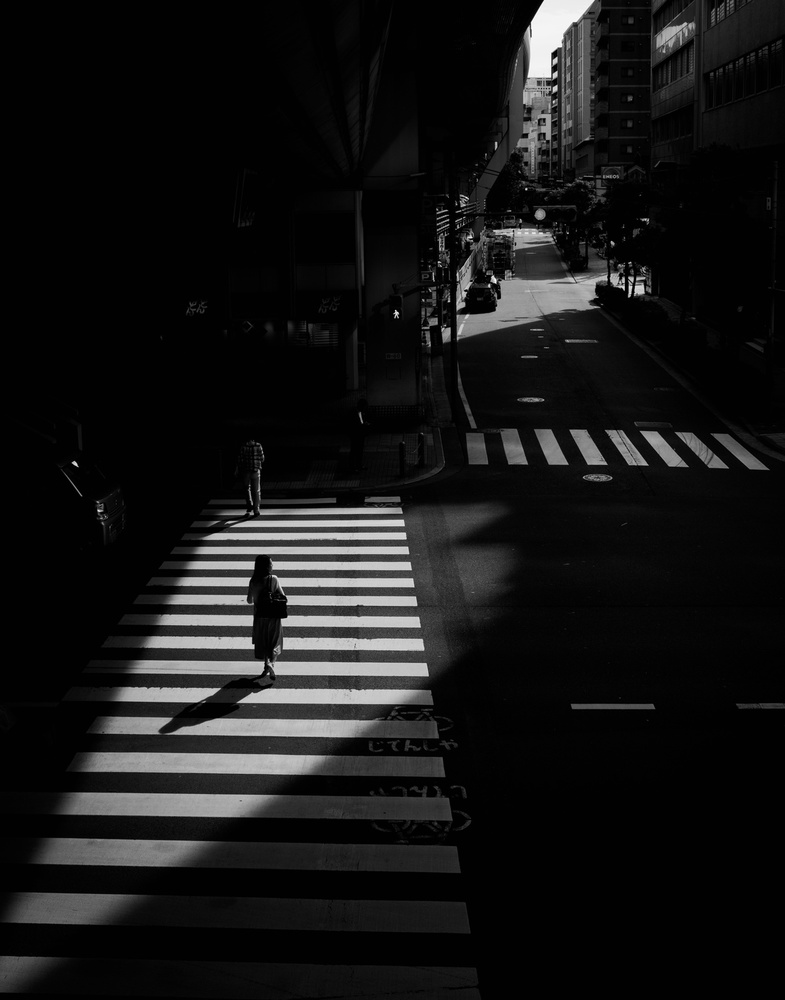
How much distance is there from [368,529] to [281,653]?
7.88 m

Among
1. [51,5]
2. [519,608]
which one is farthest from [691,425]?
[51,5]

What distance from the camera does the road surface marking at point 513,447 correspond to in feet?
98.0

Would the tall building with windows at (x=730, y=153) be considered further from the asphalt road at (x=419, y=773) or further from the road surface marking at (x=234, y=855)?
the road surface marking at (x=234, y=855)

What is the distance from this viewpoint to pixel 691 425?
3484cm

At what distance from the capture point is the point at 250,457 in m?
23.5

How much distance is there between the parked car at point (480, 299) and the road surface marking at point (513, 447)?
35.5 metres

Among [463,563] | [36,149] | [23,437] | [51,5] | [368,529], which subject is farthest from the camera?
[23,437]

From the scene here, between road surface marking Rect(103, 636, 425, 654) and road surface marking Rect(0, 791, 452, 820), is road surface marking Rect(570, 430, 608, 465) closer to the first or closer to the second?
road surface marking Rect(103, 636, 425, 654)

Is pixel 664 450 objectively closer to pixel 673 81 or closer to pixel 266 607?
pixel 266 607

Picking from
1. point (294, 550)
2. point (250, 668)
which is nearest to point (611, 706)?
point (250, 668)

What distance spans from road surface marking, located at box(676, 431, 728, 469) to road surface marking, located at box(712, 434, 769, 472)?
0.65m

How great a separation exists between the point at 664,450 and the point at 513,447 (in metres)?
4.53

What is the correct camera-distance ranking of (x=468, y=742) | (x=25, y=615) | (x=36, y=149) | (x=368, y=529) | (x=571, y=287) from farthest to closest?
(x=571, y=287)
(x=368, y=529)
(x=25, y=615)
(x=36, y=149)
(x=468, y=742)

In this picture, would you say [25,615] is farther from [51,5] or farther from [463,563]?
[51,5]
